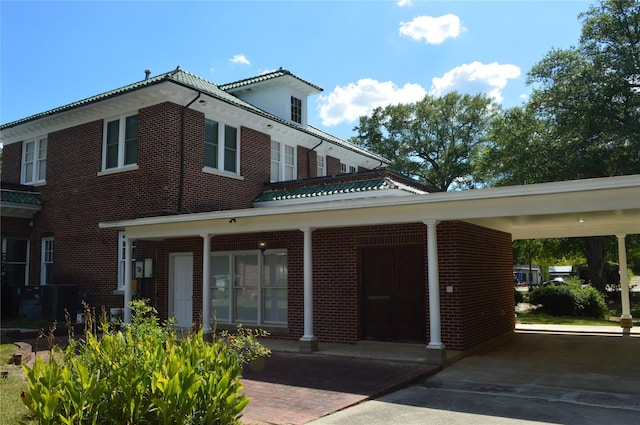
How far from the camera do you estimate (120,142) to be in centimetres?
1562

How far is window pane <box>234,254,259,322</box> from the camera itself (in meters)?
13.7

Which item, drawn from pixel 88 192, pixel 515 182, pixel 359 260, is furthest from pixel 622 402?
pixel 515 182

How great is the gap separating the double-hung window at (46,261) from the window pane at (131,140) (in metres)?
4.63

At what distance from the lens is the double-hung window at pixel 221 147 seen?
15.8 meters

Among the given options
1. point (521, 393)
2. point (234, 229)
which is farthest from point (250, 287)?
point (521, 393)

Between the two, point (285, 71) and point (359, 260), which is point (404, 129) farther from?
point (359, 260)

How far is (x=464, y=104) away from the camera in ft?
149

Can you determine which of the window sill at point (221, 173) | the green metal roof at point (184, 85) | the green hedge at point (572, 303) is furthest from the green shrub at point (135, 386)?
the green hedge at point (572, 303)

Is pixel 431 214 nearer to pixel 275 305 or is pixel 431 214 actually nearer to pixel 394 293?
pixel 394 293

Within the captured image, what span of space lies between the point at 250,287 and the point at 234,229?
2148mm

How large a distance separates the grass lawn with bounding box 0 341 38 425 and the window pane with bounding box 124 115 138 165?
276 inches

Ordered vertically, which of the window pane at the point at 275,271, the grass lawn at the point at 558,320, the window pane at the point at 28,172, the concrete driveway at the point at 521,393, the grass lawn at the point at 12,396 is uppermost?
the window pane at the point at 28,172

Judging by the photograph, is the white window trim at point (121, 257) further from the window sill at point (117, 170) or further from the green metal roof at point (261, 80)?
the green metal roof at point (261, 80)

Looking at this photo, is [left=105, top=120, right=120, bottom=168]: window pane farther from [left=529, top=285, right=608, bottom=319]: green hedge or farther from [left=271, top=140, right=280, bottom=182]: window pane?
[left=529, top=285, right=608, bottom=319]: green hedge
